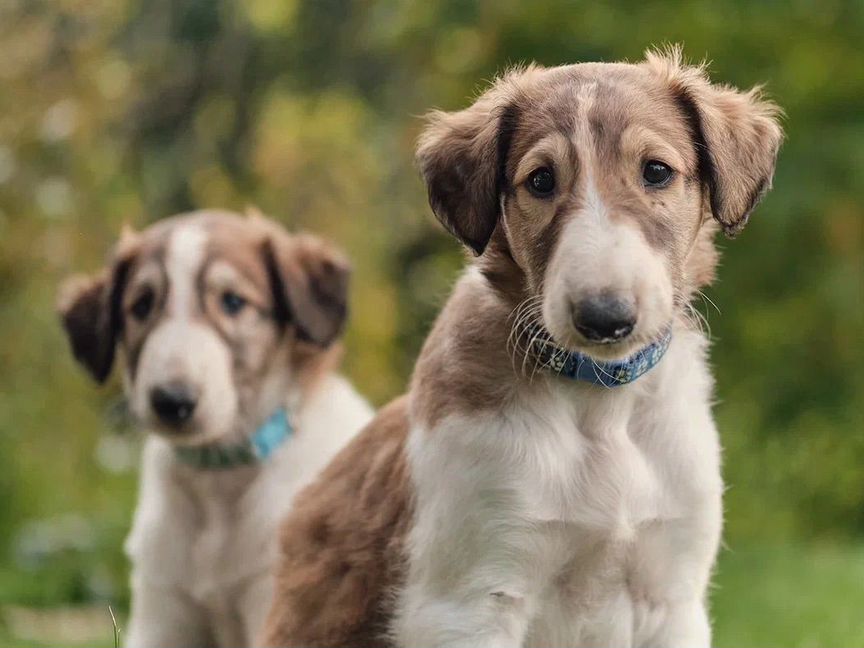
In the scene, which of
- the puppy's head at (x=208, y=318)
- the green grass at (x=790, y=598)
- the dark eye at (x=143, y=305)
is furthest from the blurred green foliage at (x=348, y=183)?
the dark eye at (x=143, y=305)

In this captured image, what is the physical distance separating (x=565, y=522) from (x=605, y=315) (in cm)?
77

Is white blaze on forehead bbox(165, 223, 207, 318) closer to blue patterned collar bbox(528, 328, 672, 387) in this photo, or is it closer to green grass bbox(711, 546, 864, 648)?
blue patterned collar bbox(528, 328, 672, 387)

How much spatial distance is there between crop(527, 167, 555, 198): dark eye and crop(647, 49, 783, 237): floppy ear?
54 cm

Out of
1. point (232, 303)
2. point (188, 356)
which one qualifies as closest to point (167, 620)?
point (188, 356)

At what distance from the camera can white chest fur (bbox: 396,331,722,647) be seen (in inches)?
181

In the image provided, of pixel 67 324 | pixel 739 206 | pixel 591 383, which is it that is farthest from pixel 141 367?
pixel 739 206

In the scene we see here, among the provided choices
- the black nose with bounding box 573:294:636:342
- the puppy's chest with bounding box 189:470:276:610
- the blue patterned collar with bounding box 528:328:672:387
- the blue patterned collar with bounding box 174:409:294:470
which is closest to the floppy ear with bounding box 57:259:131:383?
the blue patterned collar with bounding box 174:409:294:470

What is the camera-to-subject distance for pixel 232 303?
720cm

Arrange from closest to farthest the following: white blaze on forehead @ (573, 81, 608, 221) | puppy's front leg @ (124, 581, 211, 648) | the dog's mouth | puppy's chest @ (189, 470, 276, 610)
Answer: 1. the dog's mouth
2. white blaze on forehead @ (573, 81, 608, 221)
3. puppy's chest @ (189, 470, 276, 610)
4. puppy's front leg @ (124, 581, 211, 648)

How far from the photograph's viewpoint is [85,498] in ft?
41.5

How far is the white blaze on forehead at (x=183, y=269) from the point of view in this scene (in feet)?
23.3

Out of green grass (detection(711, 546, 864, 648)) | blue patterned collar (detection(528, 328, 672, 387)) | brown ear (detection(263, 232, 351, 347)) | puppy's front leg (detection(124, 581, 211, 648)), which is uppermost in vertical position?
blue patterned collar (detection(528, 328, 672, 387))

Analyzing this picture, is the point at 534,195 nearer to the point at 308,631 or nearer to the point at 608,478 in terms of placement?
the point at 608,478

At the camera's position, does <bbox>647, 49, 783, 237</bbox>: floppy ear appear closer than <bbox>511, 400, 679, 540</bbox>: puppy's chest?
No
